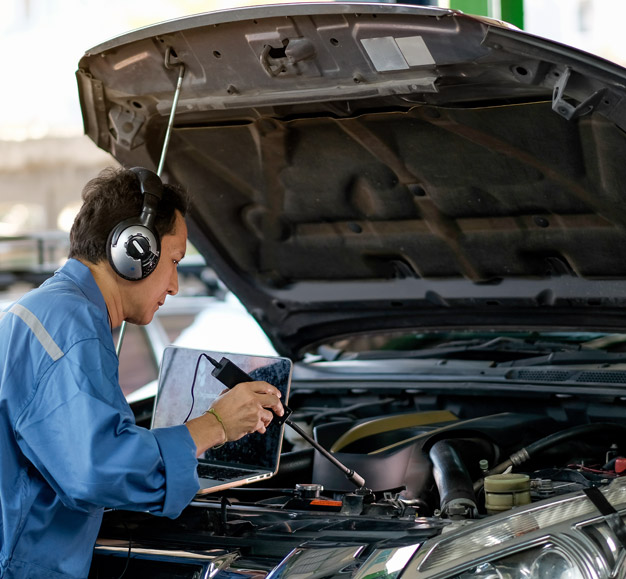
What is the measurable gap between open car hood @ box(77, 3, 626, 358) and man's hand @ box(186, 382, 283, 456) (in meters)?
0.76

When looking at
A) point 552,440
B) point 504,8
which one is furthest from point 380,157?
point 504,8

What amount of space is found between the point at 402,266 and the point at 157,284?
123 centimetres

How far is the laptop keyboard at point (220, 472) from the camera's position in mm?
2074

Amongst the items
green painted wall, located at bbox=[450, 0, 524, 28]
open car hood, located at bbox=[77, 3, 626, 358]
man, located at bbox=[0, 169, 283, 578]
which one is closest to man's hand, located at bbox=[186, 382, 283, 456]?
man, located at bbox=[0, 169, 283, 578]

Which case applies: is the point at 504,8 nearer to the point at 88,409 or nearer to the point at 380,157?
the point at 380,157

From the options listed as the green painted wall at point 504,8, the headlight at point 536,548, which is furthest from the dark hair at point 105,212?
the green painted wall at point 504,8

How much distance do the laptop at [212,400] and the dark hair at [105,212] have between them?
0.46 meters

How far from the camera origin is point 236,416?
67.4 inches

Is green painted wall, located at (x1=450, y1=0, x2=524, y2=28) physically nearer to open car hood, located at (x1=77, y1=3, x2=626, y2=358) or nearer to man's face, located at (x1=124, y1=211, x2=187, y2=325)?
open car hood, located at (x1=77, y1=3, x2=626, y2=358)

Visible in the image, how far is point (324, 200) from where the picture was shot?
8.90 ft

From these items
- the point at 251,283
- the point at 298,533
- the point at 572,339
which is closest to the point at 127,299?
the point at 298,533

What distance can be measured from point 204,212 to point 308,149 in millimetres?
457

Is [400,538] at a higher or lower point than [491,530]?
lower

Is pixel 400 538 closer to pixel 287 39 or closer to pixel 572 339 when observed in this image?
pixel 287 39
